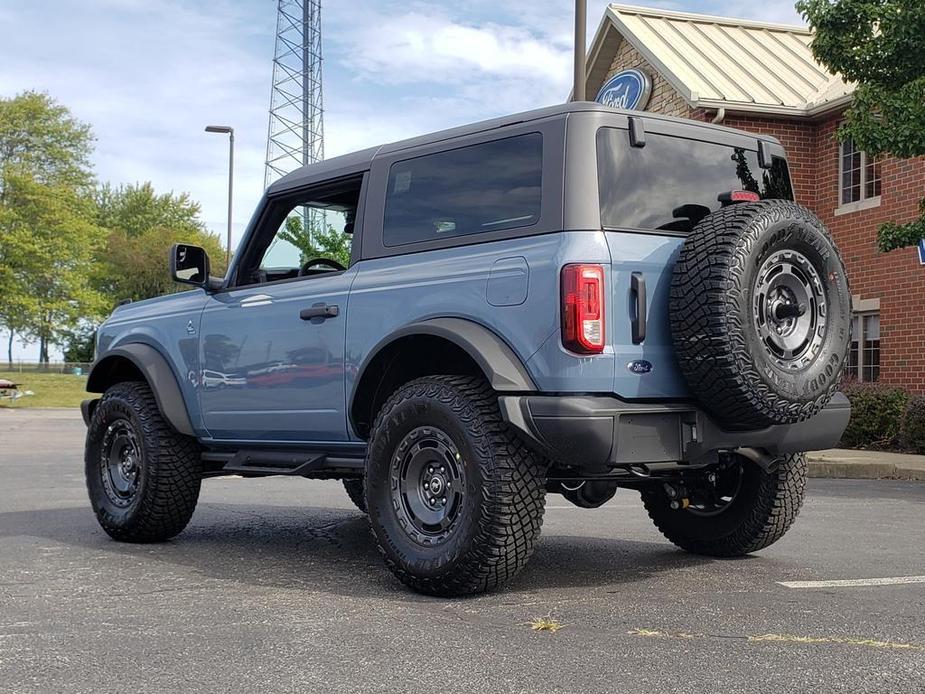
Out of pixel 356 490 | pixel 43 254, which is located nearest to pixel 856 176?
pixel 356 490

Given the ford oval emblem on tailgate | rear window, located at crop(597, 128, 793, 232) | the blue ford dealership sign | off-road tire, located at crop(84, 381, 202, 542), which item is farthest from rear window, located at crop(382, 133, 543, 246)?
the blue ford dealership sign

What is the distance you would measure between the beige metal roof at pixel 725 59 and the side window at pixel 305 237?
514 inches

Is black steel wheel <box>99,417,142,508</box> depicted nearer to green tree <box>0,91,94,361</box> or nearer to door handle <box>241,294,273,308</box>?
door handle <box>241,294,273,308</box>

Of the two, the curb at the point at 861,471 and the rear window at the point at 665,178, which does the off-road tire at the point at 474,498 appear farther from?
the curb at the point at 861,471

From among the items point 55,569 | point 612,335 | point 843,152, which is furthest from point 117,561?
point 843,152

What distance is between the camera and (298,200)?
22.7ft

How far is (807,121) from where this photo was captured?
1948 centimetres

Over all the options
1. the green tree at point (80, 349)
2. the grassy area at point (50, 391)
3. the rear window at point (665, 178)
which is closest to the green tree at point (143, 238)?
the green tree at point (80, 349)

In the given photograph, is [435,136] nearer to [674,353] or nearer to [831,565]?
[674,353]

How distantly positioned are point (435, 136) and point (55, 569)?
3072mm

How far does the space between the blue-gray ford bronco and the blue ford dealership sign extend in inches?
613

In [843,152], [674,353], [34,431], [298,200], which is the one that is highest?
[843,152]

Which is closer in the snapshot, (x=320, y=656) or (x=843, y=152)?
(x=320, y=656)

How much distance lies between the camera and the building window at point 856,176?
722 inches
